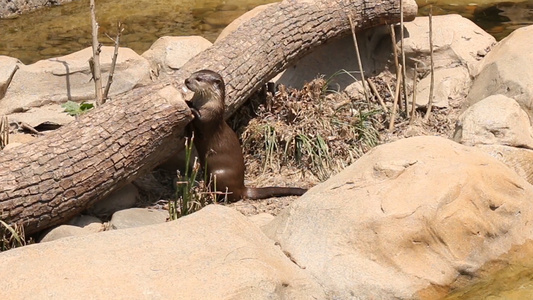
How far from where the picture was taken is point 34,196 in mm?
5266

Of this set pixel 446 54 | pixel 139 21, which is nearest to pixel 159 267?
pixel 446 54

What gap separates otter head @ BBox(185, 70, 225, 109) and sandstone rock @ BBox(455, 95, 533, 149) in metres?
1.68

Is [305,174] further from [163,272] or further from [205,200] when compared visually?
[163,272]

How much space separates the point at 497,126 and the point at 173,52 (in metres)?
2.88

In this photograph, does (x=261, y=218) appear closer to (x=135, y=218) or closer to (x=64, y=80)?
(x=135, y=218)

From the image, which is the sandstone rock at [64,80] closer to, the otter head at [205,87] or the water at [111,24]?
the otter head at [205,87]

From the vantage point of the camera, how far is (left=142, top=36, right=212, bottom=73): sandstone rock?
7.20 m

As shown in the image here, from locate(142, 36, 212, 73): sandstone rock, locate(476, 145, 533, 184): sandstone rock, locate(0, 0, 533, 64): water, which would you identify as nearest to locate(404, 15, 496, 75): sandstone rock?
locate(476, 145, 533, 184): sandstone rock

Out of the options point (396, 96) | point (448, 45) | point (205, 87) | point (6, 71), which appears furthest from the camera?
point (448, 45)

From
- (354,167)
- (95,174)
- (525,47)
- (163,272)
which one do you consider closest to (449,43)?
(525,47)

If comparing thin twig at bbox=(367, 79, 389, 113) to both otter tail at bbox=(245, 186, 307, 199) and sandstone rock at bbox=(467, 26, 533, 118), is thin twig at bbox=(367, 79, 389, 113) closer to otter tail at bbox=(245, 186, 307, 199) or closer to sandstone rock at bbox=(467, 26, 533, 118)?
sandstone rock at bbox=(467, 26, 533, 118)

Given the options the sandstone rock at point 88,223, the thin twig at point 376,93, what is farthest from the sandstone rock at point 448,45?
the sandstone rock at point 88,223

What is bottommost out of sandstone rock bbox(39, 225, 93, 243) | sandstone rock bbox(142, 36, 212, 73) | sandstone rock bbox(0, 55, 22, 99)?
sandstone rock bbox(39, 225, 93, 243)

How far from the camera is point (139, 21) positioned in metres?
10.8
